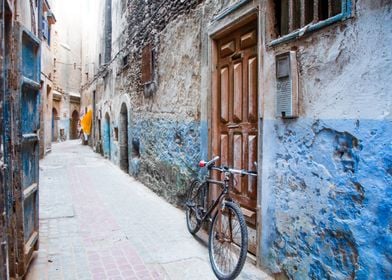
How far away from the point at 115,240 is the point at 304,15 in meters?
3.36

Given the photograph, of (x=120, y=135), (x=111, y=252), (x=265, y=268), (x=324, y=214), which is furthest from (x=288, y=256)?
(x=120, y=135)

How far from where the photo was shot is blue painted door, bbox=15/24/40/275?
3080 millimetres

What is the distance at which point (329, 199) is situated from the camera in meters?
2.57

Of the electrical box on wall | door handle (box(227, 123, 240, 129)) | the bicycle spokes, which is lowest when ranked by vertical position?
the bicycle spokes

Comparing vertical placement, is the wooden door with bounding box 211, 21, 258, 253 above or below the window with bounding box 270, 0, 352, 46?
below

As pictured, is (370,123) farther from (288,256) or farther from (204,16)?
(204,16)

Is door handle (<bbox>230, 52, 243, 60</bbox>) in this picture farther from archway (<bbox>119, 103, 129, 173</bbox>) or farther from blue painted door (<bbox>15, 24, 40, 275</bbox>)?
archway (<bbox>119, 103, 129, 173</bbox>)

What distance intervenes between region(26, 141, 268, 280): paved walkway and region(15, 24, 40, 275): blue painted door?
35 cm

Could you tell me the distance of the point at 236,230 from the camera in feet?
11.8

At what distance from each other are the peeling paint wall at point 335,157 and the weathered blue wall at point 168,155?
210 cm

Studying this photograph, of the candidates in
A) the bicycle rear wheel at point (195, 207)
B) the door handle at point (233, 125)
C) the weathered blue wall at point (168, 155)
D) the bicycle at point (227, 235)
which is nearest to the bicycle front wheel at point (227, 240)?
the bicycle at point (227, 235)

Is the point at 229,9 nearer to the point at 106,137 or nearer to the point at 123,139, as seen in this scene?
the point at 123,139

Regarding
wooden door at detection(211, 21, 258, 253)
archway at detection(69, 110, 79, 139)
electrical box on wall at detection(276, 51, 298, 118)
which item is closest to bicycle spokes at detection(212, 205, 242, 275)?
wooden door at detection(211, 21, 258, 253)

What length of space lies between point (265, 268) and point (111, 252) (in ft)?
5.76
